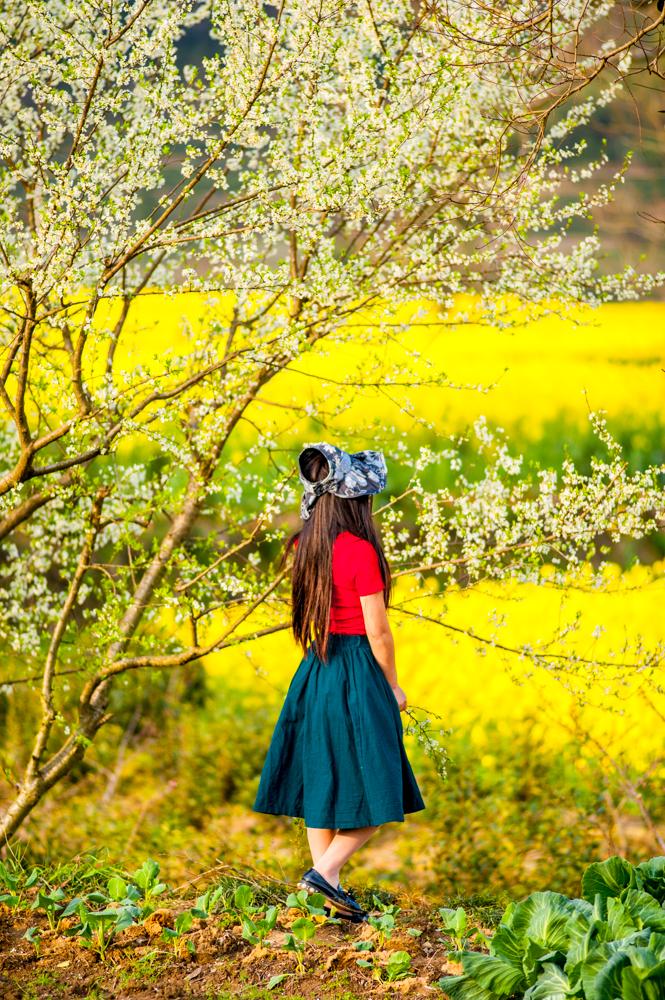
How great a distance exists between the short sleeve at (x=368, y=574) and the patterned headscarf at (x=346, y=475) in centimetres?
21

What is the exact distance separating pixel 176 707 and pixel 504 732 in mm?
2339

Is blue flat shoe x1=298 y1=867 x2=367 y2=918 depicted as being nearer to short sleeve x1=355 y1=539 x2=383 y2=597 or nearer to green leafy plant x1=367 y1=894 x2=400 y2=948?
green leafy plant x1=367 y1=894 x2=400 y2=948

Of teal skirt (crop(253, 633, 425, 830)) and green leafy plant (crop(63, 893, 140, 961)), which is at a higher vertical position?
teal skirt (crop(253, 633, 425, 830))

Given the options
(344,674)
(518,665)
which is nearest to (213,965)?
(344,674)

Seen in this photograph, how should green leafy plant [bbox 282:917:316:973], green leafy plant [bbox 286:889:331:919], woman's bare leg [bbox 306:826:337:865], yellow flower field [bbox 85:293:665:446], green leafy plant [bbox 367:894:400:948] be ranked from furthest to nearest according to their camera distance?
yellow flower field [bbox 85:293:665:446]
woman's bare leg [bbox 306:826:337:865]
green leafy plant [bbox 286:889:331:919]
green leafy plant [bbox 367:894:400:948]
green leafy plant [bbox 282:917:316:973]

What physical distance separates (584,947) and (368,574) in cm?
128

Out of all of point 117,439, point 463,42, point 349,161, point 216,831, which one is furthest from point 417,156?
point 216,831

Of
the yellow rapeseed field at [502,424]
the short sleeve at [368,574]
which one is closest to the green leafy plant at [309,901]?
the short sleeve at [368,574]

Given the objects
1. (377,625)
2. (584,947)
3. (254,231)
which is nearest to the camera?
(584,947)

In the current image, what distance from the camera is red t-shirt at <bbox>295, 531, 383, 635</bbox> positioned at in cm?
339

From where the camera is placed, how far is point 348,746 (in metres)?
3.43

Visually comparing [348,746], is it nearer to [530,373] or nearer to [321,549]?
[321,549]

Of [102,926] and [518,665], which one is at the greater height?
[518,665]

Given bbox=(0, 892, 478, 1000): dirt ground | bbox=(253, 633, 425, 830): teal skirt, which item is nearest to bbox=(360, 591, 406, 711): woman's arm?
bbox=(253, 633, 425, 830): teal skirt
